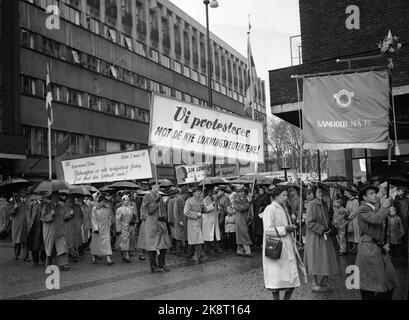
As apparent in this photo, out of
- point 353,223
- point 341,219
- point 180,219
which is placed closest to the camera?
point 341,219

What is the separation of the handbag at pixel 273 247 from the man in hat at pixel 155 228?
4.24m

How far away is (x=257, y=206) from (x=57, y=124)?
2408cm

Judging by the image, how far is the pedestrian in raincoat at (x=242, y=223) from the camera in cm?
1310

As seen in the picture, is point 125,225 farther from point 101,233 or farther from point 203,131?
point 203,131

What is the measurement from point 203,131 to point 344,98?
3.26 metres

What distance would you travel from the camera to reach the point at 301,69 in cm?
1538

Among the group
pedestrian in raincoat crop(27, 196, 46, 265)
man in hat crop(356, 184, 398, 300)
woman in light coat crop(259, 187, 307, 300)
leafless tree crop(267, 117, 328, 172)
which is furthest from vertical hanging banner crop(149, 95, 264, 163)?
leafless tree crop(267, 117, 328, 172)

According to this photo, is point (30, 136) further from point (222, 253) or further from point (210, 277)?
point (210, 277)

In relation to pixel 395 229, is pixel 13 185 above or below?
above

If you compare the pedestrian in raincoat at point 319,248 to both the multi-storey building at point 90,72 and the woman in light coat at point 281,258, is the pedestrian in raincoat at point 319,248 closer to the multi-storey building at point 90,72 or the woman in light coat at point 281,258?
the woman in light coat at point 281,258

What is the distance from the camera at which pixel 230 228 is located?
Answer: 46.6 ft

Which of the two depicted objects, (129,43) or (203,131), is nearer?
(203,131)

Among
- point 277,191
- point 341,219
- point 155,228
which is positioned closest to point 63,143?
point 155,228

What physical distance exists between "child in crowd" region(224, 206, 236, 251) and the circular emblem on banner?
22.6ft
